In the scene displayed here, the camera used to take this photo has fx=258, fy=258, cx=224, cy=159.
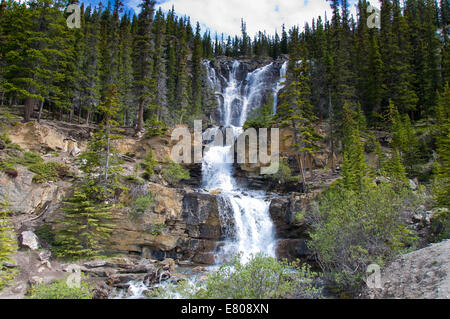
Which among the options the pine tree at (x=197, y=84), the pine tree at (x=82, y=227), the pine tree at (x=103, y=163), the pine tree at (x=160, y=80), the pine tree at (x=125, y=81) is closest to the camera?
the pine tree at (x=82, y=227)

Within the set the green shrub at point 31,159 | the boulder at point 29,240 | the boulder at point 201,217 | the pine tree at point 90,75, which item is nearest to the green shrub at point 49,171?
the green shrub at point 31,159

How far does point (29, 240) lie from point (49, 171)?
589 cm

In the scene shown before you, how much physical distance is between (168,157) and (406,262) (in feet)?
80.7

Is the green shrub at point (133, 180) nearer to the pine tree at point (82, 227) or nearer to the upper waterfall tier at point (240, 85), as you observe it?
the pine tree at point (82, 227)

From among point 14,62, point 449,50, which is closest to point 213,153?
point 14,62

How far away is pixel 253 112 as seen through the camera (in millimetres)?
46375

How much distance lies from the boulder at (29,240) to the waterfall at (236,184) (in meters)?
12.8

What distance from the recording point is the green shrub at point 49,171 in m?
19.1

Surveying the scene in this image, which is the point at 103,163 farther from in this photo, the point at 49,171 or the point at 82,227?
the point at 82,227

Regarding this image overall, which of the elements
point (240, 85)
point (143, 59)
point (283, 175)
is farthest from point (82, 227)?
point (240, 85)

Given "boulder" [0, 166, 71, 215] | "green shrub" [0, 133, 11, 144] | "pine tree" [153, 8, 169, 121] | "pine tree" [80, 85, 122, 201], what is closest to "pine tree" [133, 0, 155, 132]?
"pine tree" [153, 8, 169, 121]

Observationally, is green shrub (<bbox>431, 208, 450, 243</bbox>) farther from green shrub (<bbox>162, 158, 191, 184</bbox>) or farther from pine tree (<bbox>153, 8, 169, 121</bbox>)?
pine tree (<bbox>153, 8, 169, 121</bbox>)

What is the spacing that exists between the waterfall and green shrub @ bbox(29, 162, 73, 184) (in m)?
13.4
